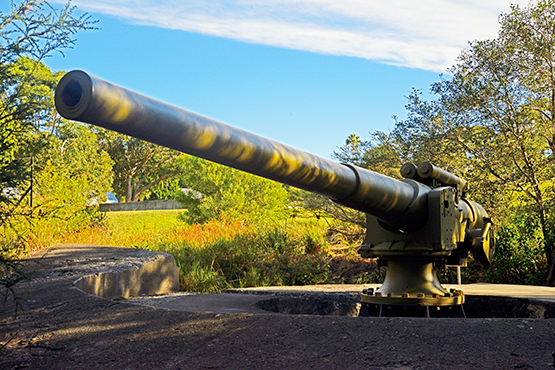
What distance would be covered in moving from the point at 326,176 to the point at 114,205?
39.5 metres

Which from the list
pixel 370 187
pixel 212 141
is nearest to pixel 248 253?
pixel 370 187

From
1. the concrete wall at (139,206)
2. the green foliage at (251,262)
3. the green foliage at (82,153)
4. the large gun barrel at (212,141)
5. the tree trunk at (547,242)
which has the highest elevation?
the green foliage at (82,153)

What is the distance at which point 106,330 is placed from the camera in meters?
3.71

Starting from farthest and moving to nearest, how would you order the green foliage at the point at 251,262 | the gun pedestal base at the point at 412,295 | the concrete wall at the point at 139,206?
1. the concrete wall at the point at 139,206
2. the green foliage at the point at 251,262
3. the gun pedestal base at the point at 412,295

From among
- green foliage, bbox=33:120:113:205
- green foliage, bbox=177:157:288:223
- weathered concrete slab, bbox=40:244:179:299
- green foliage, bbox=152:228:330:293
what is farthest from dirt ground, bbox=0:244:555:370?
green foliage, bbox=33:120:113:205

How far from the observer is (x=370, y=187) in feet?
12.4

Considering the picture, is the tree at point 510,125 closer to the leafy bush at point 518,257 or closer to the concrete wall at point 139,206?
the leafy bush at point 518,257

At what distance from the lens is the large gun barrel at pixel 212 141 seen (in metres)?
2.11

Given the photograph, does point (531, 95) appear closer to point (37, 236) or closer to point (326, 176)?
point (326, 176)

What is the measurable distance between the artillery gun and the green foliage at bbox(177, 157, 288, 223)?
1408cm

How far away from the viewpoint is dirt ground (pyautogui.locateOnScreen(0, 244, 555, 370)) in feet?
9.57

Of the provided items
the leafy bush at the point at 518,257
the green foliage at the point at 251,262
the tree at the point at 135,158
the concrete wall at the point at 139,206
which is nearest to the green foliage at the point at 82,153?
the concrete wall at the point at 139,206

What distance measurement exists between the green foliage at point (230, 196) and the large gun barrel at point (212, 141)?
15130mm

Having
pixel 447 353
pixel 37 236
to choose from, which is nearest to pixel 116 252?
pixel 37 236
